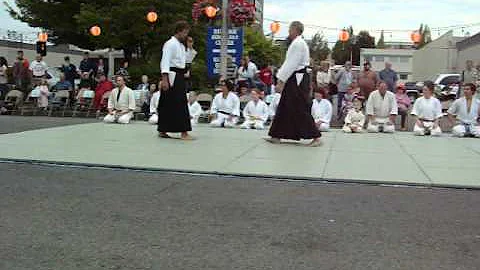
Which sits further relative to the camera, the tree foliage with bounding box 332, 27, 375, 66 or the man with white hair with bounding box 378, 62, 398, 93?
the tree foliage with bounding box 332, 27, 375, 66

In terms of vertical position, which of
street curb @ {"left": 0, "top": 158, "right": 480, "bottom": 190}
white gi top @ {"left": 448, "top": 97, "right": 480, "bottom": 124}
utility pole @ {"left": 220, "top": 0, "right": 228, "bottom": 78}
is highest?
utility pole @ {"left": 220, "top": 0, "right": 228, "bottom": 78}

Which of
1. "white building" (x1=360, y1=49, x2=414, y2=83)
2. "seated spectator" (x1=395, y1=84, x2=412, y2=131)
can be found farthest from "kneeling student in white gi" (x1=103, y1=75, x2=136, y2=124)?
"white building" (x1=360, y1=49, x2=414, y2=83)

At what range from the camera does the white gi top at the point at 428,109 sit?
1355 cm

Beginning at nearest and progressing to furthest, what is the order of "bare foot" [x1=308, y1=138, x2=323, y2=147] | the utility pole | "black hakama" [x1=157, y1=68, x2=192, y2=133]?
"bare foot" [x1=308, y1=138, x2=323, y2=147], "black hakama" [x1=157, y1=68, x2=192, y2=133], the utility pole

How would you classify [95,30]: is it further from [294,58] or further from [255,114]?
[294,58]

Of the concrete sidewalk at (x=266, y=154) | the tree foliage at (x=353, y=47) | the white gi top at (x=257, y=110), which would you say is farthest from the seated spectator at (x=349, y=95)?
the tree foliage at (x=353, y=47)

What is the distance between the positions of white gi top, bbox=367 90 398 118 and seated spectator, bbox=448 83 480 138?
1277mm

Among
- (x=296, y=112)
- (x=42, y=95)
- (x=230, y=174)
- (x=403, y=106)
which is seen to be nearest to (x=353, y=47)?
(x=42, y=95)

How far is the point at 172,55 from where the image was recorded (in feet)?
36.0

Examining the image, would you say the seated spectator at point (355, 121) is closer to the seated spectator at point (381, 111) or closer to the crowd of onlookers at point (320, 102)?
the crowd of onlookers at point (320, 102)

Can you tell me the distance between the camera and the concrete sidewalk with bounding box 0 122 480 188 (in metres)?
7.95

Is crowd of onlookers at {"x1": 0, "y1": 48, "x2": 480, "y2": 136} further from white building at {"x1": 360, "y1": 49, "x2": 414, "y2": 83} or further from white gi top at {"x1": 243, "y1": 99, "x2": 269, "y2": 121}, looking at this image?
white building at {"x1": 360, "y1": 49, "x2": 414, "y2": 83}

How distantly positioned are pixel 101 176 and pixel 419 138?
745 centimetres

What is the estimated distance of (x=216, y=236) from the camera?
194 inches
